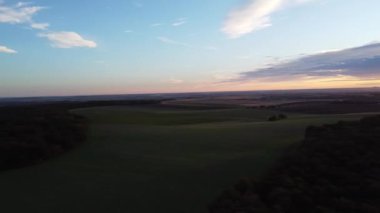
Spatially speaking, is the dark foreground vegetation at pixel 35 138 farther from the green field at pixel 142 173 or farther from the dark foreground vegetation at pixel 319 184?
the dark foreground vegetation at pixel 319 184

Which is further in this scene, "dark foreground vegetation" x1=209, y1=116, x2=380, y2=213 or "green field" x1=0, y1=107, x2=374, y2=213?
"green field" x1=0, y1=107, x2=374, y2=213

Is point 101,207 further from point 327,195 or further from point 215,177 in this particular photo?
point 327,195

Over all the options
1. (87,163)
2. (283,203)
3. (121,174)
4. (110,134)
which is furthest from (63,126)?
(283,203)

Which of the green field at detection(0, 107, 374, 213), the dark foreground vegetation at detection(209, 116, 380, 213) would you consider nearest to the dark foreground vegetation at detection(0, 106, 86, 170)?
the green field at detection(0, 107, 374, 213)

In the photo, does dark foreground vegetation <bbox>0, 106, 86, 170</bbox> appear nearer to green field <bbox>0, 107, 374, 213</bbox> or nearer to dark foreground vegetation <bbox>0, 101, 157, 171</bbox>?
dark foreground vegetation <bbox>0, 101, 157, 171</bbox>

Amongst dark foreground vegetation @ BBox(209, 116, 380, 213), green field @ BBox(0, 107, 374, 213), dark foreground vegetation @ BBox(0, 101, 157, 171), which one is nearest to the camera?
dark foreground vegetation @ BBox(209, 116, 380, 213)

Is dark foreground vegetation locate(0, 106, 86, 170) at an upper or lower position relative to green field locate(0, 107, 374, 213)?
upper
